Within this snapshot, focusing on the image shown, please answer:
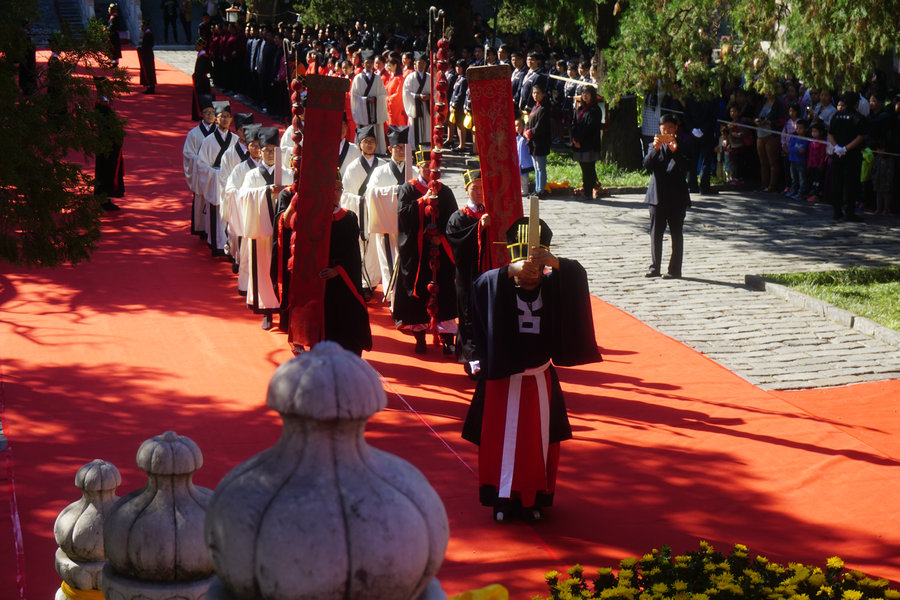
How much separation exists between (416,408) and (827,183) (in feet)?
34.1

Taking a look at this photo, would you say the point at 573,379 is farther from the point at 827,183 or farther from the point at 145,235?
the point at 827,183

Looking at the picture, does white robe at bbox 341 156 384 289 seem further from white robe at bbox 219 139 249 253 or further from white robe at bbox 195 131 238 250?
white robe at bbox 195 131 238 250

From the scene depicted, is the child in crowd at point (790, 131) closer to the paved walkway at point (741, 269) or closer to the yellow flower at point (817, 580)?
the paved walkway at point (741, 269)

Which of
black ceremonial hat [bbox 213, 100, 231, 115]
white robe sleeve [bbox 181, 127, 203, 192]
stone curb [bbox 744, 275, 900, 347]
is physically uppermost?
black ceremonial hat [bbox 213, 100, 231, 115]

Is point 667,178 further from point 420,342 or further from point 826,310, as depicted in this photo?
point 420,342

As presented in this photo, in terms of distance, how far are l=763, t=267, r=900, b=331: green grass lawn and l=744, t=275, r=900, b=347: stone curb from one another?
0.52 feet

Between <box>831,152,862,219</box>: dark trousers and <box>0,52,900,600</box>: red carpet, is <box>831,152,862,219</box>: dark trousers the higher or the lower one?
the higher one

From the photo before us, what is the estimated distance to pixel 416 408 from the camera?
859cm

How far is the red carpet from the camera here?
6359 mm

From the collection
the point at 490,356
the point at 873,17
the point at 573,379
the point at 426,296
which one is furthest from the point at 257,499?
the point at 873,17

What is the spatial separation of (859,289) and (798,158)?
5.51 m

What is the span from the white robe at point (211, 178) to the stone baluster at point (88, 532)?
10094 millimetres

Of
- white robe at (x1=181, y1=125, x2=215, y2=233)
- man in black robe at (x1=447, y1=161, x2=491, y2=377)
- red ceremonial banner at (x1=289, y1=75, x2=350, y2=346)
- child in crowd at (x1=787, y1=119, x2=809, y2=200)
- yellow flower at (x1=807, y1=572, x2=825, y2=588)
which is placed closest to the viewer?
yellow flower at (x1=807, y1=572, x2=825, y2=588)

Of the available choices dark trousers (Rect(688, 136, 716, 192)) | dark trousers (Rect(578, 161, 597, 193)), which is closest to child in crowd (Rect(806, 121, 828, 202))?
dark trousers (Rect(688, 136, 716, 192))
